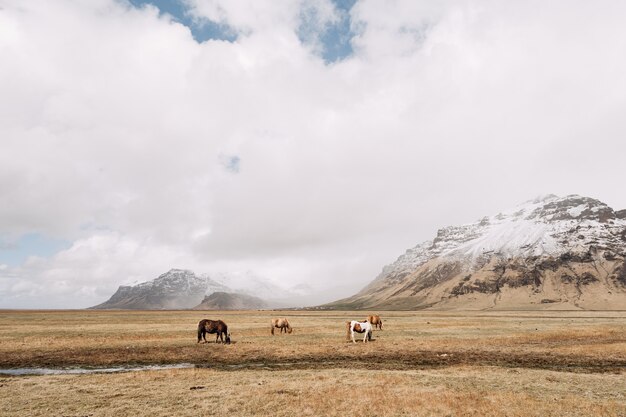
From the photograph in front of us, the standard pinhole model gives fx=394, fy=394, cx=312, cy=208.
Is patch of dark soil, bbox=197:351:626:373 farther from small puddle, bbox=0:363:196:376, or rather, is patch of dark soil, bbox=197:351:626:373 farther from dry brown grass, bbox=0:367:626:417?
small puddle, bbox=0:363:196:376

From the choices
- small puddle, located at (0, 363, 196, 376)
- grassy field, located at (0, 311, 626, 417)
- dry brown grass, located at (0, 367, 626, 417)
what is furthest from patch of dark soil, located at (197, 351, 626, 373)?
small puddle, located at (0, 363, 196, 376)

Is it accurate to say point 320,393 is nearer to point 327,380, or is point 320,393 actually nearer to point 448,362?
point 327,380

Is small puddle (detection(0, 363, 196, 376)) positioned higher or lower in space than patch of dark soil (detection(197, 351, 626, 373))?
higher

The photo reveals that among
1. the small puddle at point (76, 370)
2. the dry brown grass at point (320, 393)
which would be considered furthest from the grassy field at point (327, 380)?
the small puddle at point (76, 370)

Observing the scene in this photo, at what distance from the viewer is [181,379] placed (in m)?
21.1

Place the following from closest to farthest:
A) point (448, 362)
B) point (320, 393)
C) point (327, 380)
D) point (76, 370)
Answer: point (320, 393) < point (327, 380) < point (76, 370) < point (448, 362)

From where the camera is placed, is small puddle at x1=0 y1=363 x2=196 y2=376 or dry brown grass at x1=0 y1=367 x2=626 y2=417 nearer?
A: dry brown grass at x1=0 y1=367 x2=626 y2=417

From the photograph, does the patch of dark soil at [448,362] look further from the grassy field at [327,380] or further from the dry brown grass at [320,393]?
the dry brown grass at [320,393]

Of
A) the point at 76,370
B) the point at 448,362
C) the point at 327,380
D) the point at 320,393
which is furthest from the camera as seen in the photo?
the point at 448,362

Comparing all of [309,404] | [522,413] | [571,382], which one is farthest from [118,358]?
[571,382]

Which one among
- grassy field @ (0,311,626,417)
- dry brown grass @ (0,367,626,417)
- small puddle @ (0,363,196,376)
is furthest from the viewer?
small puddle @ (0,363,196,376)

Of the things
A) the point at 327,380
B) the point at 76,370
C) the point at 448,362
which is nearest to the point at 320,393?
the point at 327,380

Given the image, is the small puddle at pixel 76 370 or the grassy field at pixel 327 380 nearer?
the grassy field at pixel 327 380

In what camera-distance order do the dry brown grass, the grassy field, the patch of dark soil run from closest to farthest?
the dry brown grass < the grassy field < the patch of dark soil
